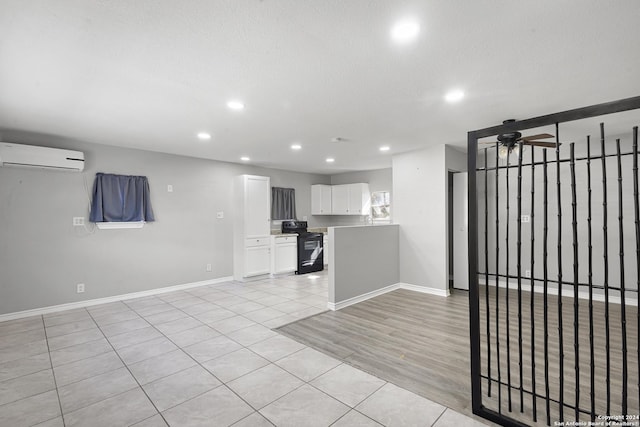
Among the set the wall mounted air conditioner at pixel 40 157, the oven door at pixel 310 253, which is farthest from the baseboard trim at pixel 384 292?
the wall mounted air conditioner at pixel 40 157

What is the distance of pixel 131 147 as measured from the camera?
15.8 ft

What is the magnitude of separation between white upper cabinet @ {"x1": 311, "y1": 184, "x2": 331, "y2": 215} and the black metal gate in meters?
3.70

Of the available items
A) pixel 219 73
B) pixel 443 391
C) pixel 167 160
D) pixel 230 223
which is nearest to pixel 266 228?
pixel 230 223

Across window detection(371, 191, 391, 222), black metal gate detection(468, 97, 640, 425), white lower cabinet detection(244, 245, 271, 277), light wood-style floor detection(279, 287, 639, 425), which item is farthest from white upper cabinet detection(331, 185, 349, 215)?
light wood-style floor detection(279, 287, 639, 425)

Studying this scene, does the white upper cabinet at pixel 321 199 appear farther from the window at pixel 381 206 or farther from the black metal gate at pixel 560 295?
the black metal gate at pixel 560 295

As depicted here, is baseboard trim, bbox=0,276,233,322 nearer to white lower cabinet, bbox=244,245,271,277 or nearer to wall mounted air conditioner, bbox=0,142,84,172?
white lower cabinet, bbox=244,245,271,277

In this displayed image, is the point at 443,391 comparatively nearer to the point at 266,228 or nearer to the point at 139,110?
the point at 139,110

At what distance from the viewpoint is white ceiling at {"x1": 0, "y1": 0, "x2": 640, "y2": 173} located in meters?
1.68

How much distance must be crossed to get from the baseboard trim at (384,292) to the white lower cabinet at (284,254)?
2347mm

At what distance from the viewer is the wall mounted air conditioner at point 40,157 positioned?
3.69 meters

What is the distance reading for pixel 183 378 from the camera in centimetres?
244

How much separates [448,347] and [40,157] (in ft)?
17.8

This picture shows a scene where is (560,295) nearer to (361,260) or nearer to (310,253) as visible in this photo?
(361,260)

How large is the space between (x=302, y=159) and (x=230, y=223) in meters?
2.00
